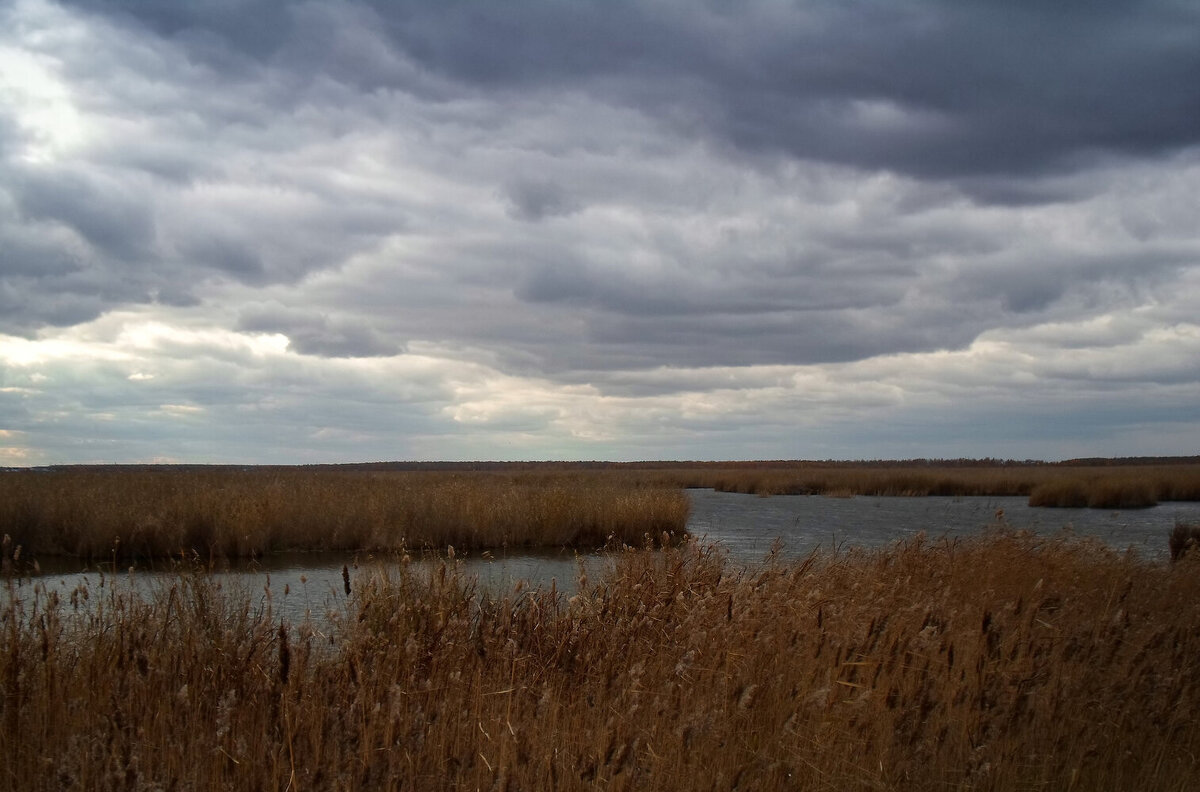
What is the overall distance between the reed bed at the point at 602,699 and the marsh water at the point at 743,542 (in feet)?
1.92

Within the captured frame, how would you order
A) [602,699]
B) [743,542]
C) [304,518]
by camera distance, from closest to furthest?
[602,699]
[743,542]
[304,518]

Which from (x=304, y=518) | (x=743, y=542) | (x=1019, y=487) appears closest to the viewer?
(x=743, y=542)

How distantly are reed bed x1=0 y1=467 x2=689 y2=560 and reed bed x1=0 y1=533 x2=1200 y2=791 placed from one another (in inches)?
424

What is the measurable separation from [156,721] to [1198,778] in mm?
5178

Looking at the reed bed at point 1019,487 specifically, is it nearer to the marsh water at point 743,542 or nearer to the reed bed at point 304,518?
the marsh water at point 743,542

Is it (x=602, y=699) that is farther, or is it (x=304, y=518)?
(x=304, y=518)

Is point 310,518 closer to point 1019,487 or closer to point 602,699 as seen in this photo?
point 602,699

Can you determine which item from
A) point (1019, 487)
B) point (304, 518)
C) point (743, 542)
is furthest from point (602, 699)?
point (1019, 487)

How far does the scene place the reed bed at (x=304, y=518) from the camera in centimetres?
1742

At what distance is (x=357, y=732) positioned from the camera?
393 centimetres

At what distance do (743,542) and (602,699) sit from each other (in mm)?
14969

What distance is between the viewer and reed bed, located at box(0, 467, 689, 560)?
57.2ft

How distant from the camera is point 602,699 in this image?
497 centimetres

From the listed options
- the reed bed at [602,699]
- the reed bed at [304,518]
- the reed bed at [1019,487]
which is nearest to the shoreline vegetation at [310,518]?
the reed bed at [304,518]
